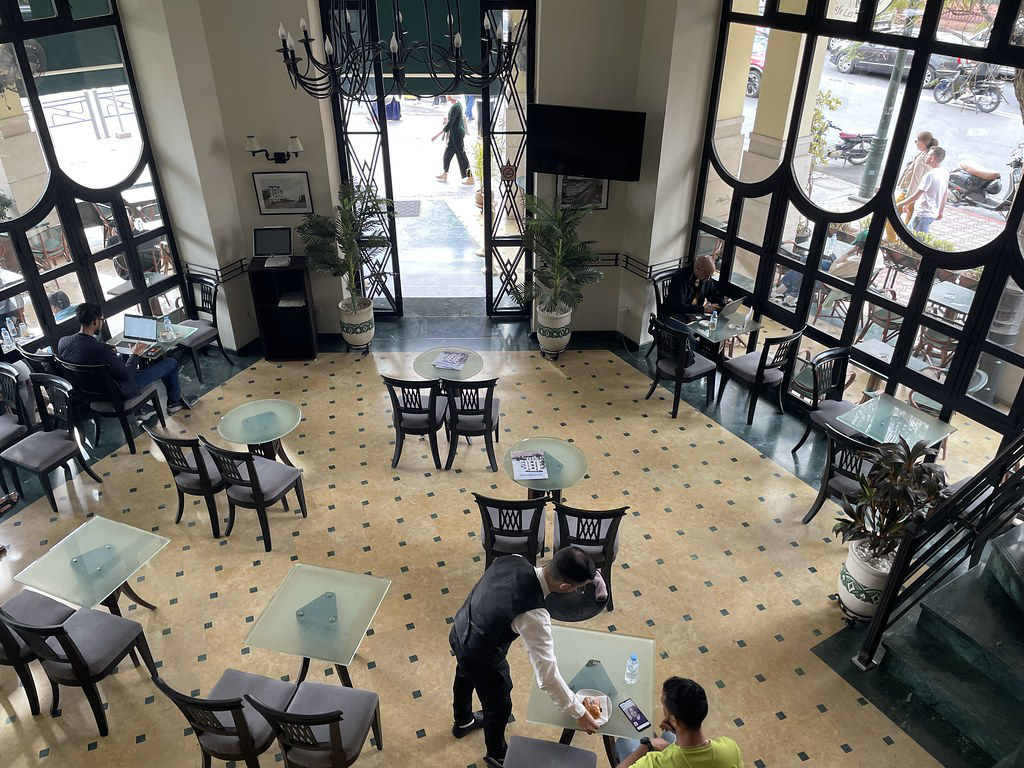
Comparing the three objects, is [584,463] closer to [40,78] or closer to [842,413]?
[842,413]

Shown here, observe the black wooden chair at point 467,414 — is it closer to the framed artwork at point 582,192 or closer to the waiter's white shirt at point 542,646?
the framed artwork at point 582,192

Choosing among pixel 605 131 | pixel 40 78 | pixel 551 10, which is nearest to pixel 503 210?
pixel 605 131

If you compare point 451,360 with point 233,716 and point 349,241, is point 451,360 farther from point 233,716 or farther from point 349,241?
point 233,716

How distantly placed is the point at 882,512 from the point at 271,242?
7100mm

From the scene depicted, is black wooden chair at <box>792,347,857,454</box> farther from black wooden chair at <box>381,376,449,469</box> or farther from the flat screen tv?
black wooden chair at <box>381,376,449,469</box>

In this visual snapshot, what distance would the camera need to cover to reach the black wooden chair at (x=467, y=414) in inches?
274

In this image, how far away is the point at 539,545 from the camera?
576cm

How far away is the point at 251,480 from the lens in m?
6.00

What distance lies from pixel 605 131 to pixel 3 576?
7.11m

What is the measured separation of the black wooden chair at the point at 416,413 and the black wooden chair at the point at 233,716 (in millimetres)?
2961

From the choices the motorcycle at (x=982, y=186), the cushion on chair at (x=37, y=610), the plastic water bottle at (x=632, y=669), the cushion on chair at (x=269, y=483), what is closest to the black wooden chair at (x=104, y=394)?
the cushion on chair at (x=269, y=483)

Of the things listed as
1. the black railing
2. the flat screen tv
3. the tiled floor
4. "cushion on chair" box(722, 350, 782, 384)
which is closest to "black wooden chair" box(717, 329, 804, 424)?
"cushion on chair" box(722, 350, 782, 384)

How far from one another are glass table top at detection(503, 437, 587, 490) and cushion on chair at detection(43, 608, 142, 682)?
2.89m

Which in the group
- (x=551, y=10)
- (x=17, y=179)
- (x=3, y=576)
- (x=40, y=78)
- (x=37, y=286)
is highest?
(x=551, y=10)
